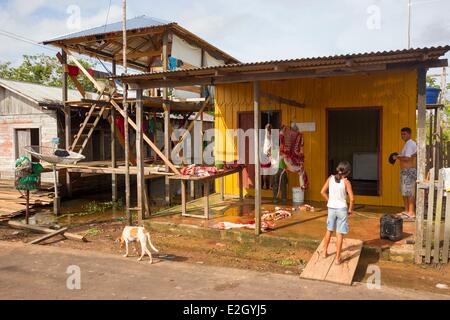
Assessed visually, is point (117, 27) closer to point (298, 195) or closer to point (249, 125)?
point (249, 125)

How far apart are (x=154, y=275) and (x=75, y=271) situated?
131cm

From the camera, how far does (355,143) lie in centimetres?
1430

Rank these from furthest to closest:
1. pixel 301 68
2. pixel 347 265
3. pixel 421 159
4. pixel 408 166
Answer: pixel 408 166 < pixel 301 68 < pixel 421 159 < pixel 347 265

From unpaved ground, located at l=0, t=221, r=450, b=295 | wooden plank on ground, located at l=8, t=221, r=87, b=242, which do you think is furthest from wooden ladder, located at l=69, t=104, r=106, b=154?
unpaved ground, located at l=0, t=221, r=450, b=295

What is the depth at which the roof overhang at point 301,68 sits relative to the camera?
610 centimetres

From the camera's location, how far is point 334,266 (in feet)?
18.6

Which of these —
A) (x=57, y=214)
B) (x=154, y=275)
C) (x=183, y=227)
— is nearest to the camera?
(x=154, y=275)

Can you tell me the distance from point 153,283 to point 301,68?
4582 millimetres

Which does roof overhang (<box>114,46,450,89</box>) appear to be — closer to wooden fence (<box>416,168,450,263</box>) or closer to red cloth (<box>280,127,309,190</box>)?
wooden fence (<box>416,168,450,263</box>)

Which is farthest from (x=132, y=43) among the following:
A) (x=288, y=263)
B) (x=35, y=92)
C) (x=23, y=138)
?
(x=288, y=263)
